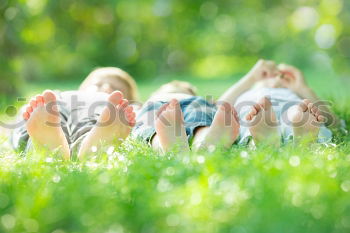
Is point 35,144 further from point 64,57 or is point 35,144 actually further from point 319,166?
point 64,57

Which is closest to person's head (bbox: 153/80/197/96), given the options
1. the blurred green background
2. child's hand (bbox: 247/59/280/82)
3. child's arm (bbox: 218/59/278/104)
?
child's arm (bbox: 218/59/278/104)

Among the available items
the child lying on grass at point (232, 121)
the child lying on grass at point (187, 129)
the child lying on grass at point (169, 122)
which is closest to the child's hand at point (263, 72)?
the child lying on grass at point (232, 121)

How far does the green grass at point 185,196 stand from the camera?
111 centimetres

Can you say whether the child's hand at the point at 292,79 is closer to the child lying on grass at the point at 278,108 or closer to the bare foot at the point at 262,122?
the child lying on grass at the point at 278,108

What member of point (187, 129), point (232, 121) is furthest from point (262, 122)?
point (187, 129)

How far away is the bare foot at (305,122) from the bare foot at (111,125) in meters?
0.60

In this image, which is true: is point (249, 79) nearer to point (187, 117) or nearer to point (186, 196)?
point (187, 117)

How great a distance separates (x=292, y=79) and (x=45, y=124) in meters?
1.53

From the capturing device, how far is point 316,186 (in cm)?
122

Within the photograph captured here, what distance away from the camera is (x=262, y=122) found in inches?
75.6

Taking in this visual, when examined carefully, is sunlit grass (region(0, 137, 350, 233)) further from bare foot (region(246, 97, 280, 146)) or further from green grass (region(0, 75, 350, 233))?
bare foot (region(246, 97, 280, 146))

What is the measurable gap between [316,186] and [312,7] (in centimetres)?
1220

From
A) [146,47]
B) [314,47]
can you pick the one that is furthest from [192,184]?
[314,47]

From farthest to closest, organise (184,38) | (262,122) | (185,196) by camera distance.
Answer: (184,38), (262,122), (185,196)
